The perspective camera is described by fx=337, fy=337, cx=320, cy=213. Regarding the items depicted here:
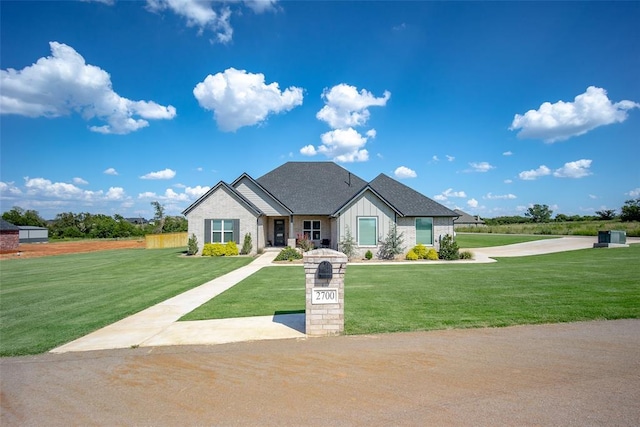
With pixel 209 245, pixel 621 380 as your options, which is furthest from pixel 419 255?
pixel 621 380

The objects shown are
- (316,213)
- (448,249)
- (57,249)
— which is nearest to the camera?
(448,249)

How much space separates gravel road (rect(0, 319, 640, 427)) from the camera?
3.70m

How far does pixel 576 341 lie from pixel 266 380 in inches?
206

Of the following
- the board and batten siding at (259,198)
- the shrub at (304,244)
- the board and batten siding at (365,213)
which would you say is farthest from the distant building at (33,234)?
the board and batten siding at (365,213)

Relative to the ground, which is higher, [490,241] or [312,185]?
[312,185]

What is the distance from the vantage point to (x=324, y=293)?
257 inches

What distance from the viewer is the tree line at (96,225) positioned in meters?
53.9

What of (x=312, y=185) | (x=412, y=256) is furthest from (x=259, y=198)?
(x=412, y=256)

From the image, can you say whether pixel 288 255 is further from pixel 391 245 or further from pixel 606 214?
pixel 606 214

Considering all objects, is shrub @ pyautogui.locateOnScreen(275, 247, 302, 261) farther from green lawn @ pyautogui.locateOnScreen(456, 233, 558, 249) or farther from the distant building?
the distant building

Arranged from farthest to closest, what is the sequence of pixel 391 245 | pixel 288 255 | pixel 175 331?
1. pixel 391 245
2. pixel 288 255
3. pixel 175 331

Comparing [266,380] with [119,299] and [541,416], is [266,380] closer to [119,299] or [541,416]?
[541,416]

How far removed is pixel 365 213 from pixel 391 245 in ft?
8.35

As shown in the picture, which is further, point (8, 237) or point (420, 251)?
point (8, 237)
